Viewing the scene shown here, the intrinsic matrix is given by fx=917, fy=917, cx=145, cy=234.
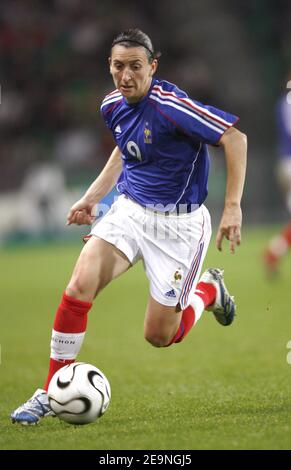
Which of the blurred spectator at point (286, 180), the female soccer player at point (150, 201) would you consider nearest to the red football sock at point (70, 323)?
the female soccer player at point (150, 201)

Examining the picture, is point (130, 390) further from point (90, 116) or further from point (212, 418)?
point (90, 116)

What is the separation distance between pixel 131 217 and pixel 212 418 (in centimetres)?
116

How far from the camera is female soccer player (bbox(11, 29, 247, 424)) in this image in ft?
15.0

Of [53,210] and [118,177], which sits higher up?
[53,210]

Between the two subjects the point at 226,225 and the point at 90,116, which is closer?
the point at 226,225

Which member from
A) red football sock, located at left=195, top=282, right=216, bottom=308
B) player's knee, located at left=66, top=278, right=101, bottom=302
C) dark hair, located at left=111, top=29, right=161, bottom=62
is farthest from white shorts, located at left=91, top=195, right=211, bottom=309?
dark hair, located at left=111, top=29, right=161, bottom=62

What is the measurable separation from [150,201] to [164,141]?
0.35 m

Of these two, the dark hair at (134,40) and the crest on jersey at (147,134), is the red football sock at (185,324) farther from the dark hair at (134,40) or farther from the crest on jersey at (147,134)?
the dark hair at (134,40)

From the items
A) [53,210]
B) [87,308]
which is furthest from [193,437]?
[53,210]

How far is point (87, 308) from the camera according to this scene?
15.0 ft

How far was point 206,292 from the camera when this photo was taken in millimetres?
5660

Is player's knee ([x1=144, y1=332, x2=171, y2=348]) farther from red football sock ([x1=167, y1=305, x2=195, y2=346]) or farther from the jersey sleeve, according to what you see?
the jersey sleeve

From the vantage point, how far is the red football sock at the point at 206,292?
5.60m

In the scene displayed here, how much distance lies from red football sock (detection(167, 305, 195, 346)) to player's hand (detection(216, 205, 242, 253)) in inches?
39.5
